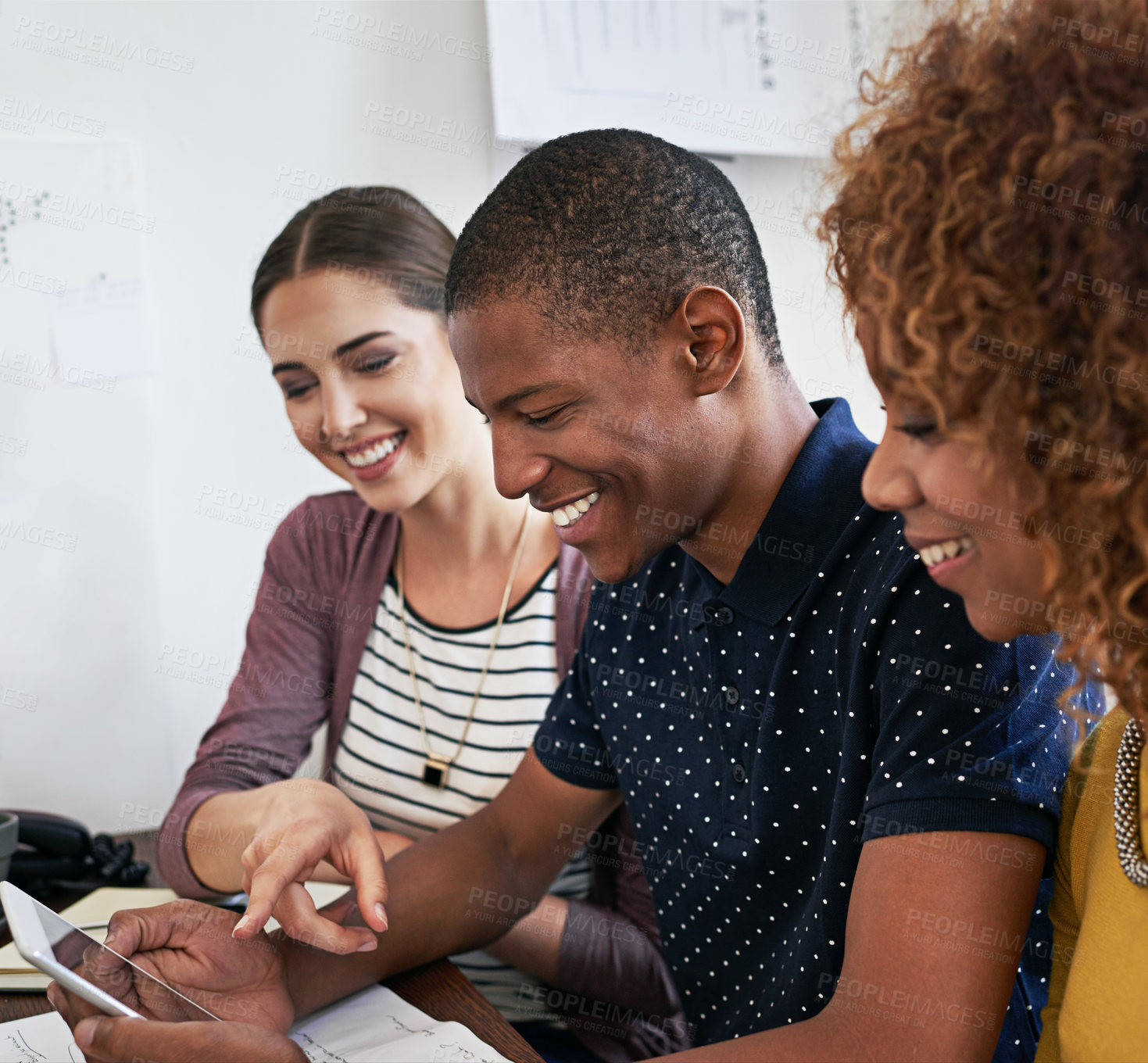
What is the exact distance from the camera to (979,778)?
0.70 m

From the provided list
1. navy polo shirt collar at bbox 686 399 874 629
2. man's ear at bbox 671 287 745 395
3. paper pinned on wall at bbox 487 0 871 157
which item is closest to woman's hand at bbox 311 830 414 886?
navy polo shirt collar at bbox 686 399 874 629

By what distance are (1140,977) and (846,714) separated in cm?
26

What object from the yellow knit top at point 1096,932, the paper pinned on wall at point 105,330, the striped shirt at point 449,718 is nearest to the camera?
the yellow knit top at point 1096,932

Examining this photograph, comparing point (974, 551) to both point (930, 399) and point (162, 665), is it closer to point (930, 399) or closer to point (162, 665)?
point (930, 399)

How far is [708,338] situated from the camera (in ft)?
2.93

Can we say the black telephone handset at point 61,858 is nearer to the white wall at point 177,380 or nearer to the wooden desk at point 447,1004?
the wooden desk at point 447,1004

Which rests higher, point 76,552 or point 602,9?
point 602,9

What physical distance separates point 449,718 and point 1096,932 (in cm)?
89

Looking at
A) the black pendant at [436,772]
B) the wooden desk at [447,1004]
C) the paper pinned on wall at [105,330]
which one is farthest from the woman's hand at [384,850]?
the paper pinned on wall at [105,330]

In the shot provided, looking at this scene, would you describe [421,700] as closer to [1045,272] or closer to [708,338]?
[708,338]

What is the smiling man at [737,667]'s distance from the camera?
0.71 metres

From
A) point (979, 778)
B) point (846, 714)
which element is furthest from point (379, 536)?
point (979, 778)

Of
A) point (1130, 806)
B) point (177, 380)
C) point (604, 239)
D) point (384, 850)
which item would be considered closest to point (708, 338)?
point (604, 239)

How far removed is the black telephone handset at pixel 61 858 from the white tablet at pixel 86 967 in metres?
0.51
